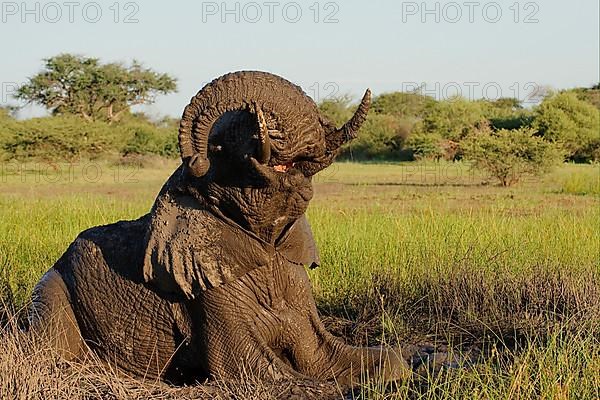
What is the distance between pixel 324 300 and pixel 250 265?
100 inches

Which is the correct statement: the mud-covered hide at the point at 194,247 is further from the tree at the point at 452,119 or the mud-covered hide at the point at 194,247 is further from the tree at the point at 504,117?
the tree at the point at 452,119

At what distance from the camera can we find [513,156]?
2275 cm

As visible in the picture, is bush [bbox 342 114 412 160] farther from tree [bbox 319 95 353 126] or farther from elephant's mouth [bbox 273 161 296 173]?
elephant's mouth [bbox 273 161 296 173]

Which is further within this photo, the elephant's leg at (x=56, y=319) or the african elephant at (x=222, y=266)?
the elephant's leg at (x=56, y=319)

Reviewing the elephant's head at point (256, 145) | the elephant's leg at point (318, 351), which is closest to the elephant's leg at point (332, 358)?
the elephant's leg at point (318, 351)

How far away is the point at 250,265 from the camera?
3723mm

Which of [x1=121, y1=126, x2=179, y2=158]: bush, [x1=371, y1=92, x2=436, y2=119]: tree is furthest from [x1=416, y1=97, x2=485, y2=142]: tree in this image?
[x1=371, y1=92, x2=436, y2=119]: tree

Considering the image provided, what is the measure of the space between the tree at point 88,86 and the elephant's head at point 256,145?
4178 cm

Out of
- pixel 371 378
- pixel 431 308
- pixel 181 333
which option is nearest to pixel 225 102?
pixel 181 333

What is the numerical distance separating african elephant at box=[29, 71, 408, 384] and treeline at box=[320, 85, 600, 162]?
27.8m

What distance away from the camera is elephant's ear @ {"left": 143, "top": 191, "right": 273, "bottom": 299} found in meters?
3.68

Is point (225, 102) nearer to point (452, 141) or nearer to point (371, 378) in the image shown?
point (371, 378)

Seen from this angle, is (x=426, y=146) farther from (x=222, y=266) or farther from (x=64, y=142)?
(x=222, y=266)

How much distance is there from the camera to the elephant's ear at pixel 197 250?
3.68m
